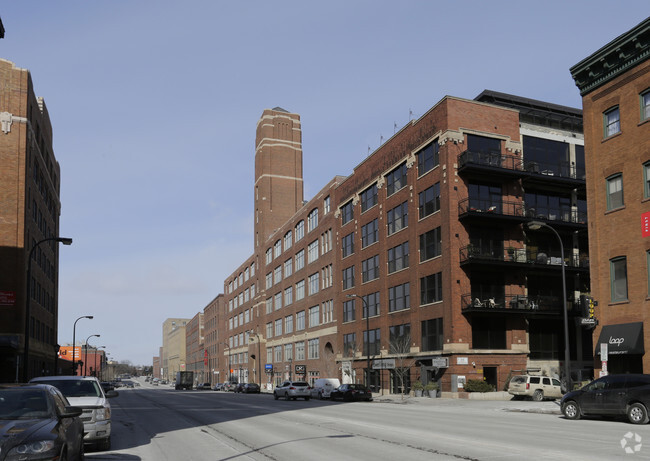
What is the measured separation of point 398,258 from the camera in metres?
57.9

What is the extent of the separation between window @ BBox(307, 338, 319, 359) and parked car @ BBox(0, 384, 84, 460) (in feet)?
220

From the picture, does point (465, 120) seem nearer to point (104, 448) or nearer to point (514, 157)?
point (514, 157)

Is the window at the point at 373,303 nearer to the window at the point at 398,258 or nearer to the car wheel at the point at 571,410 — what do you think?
the window at the point at 398,258

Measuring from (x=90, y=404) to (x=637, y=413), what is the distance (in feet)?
55.7

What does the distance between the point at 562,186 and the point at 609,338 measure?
72.5 feet

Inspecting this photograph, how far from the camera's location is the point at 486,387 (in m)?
46.1

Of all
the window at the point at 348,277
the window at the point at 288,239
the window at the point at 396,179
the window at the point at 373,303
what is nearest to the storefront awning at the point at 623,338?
the window at the point at 396,179

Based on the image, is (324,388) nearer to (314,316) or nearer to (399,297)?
(399,297)

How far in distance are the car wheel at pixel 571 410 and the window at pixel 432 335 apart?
77.7ft

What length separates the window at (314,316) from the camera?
78.7 metres

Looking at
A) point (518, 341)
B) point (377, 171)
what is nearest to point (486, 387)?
point (518, 341)

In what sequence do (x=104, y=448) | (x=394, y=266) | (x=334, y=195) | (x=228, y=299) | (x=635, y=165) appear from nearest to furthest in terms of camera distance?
(x=104, y=448), (x=635, y=165), (x=394, y=266), (x=334, y=195), (x=228, y=299)

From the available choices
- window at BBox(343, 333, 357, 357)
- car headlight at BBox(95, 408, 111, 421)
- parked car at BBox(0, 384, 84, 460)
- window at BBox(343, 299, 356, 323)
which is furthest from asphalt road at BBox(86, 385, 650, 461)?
window at BBox(343, 299, 356, 323)

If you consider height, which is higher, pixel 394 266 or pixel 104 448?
pixel 394 266
